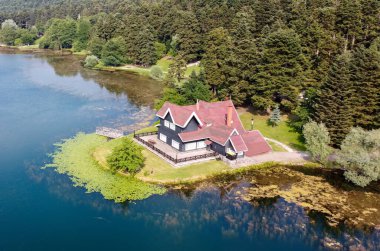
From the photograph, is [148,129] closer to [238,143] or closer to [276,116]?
[238,143]

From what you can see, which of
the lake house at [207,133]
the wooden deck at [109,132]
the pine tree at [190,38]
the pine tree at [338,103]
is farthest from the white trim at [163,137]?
the pine tree at [190,38]

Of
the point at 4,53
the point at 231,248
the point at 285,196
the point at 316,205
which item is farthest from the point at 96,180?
the point at 4,53

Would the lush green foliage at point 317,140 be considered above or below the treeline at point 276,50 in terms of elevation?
below

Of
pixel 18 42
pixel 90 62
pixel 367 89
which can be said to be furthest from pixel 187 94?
pixel 18 42

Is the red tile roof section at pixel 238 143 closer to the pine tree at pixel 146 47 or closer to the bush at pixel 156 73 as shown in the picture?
the bush at pixel 156 73

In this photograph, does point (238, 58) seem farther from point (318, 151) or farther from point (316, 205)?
point (316, 205)

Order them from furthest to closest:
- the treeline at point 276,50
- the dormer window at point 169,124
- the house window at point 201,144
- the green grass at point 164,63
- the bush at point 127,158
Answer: the green grass at point 164,63, the treeline at point 276,50, the house window at point 201,144, the dormer window at point 169,124, the bush at point 127,158
